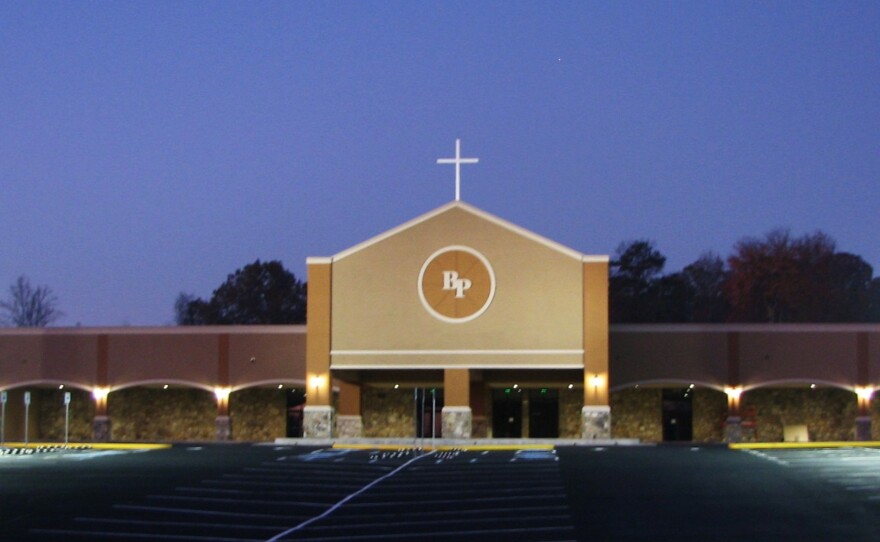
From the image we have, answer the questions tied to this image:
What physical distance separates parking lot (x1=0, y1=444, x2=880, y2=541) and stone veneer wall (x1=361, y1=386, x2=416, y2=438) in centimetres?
1690

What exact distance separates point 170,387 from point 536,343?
16.4m

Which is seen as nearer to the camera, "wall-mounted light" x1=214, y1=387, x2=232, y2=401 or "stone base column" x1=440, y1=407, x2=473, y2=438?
"stone base column" x1=440, y1=407, x2=473, y2=438

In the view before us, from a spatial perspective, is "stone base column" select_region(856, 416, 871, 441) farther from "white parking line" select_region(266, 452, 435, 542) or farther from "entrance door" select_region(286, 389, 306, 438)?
"entrance door" select_region(286, 389, 306, 438)

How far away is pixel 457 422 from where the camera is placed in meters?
46.8

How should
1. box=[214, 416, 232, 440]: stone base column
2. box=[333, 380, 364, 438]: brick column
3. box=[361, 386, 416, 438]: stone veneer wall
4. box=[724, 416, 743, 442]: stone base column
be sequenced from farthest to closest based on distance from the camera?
1. box=[361, 386, 416, 438]: stone veneer wall
2. box=[214, 416, 232, 440]: stone base column
3. box=[333, 380, 364, 438]: brick column
4. box=[724, 416, 743, 442]: stone base column

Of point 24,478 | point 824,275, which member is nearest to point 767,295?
point 824,275

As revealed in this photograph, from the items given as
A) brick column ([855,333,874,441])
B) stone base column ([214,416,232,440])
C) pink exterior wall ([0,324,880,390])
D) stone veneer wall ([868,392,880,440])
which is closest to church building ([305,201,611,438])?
pink exterior wall ([0,324,880,390])

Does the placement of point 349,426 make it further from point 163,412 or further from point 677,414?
point 677,414

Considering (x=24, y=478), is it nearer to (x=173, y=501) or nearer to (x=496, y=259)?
(x=173, y=501)

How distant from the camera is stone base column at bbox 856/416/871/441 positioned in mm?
→ 48156

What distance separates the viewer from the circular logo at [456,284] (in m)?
47.3

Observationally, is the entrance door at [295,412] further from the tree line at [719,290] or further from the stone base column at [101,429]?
the tree line at [719,290]

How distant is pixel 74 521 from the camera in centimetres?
1928

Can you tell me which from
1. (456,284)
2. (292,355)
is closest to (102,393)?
(292,355)
